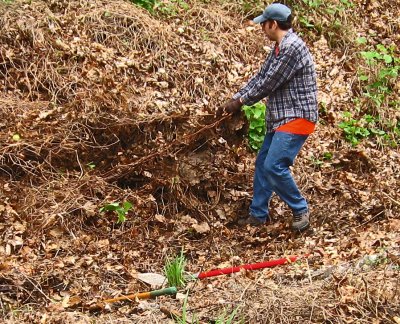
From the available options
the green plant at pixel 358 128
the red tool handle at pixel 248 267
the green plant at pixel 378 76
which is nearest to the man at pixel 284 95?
the red tool handle at pixel 248 267

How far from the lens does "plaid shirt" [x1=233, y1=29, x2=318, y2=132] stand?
219 inches

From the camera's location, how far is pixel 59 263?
524 cm

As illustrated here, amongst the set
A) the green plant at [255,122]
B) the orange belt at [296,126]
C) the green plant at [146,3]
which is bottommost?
the green plant at [255,122]

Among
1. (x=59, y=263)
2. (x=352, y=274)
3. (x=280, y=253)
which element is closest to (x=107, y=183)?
(x=59, y=263)

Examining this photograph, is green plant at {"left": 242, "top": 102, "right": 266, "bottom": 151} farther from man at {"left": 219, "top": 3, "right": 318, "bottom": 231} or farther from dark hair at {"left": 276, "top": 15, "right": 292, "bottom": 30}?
dark hair at {"left": 276, "top": 15, "right": 292, "bottom": 30}

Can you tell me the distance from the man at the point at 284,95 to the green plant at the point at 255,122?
1.06 metres

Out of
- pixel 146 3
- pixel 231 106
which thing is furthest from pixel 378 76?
pixel 231 106

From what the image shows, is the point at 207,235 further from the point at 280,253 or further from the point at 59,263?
the point at 59,263

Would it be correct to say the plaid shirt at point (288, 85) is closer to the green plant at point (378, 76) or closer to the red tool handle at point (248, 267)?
the red tool handle at point (248, 267)

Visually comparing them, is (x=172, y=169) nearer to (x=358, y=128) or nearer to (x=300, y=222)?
(x=300, y=222)

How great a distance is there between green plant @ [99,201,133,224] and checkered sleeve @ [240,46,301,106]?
1599 millimetres

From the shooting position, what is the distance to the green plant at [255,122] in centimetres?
709

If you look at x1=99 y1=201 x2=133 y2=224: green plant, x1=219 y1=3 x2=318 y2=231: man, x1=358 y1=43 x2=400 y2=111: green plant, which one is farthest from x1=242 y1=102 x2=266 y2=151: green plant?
x1=358 y1=43 x2=400 y2=111: green plant

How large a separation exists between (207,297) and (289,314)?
828 millimetres
